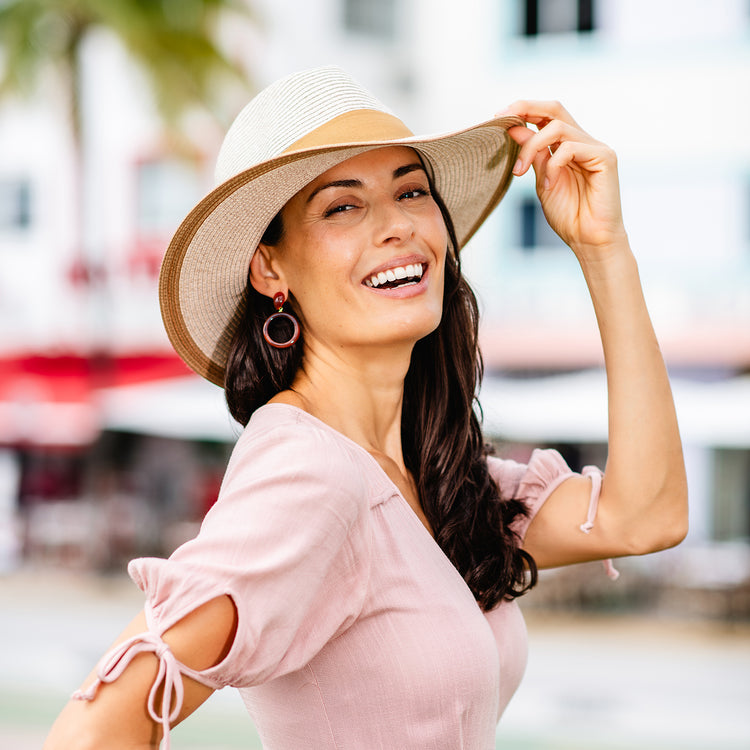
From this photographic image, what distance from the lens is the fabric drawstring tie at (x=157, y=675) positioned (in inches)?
46.4

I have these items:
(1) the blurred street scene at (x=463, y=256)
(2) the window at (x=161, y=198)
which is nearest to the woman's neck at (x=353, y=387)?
(1) the blurred street scene at (x=463, y=256)

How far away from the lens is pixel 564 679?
27.3 ft

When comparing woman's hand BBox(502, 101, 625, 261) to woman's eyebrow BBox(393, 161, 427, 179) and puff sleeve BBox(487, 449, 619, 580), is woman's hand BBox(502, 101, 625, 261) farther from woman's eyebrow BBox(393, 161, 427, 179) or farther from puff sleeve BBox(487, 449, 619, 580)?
puff sleeve BBox(487, 449, 619, 580)

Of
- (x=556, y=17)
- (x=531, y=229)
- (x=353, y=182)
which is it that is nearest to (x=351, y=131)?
(x=353, y=182)

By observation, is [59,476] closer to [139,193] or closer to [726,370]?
[139,193]

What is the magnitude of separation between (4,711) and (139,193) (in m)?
8.18

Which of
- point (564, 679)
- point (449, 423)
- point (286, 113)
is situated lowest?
point (564, 679)

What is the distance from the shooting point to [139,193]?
13.9m

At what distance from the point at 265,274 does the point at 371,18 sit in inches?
477

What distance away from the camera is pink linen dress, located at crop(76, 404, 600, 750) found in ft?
4.01

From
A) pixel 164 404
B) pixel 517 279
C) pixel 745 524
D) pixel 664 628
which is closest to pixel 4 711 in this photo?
pixel 164 404

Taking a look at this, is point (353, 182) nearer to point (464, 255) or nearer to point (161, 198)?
point (464, 255)

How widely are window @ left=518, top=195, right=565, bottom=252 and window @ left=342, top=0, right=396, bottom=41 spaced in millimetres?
2824

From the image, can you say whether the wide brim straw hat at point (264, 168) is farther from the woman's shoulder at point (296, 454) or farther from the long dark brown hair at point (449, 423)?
the woman's shoulder at point (296, 454)
